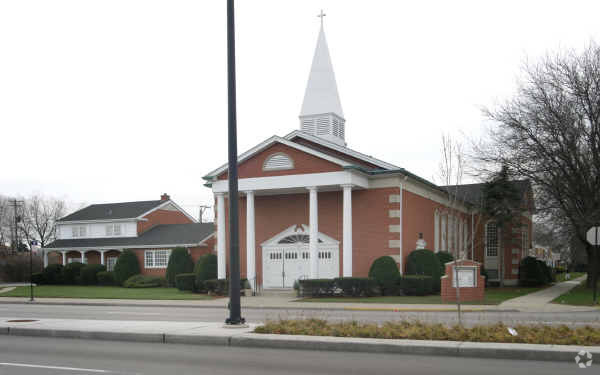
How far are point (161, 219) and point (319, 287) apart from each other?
2929cm

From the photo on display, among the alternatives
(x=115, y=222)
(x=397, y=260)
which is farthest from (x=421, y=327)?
(x=115, y=222)

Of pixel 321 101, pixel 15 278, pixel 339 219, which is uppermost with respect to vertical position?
pixel 321 101

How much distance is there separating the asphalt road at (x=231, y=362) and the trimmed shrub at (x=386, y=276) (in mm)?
18985

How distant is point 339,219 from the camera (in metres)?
33.4

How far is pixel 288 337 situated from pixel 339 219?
21203 millimetres

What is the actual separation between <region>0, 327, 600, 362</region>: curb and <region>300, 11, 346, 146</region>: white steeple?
82.7ft

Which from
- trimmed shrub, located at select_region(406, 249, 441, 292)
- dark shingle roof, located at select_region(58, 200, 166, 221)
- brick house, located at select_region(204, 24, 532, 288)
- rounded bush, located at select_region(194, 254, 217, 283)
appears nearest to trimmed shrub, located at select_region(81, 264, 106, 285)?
dark shingle roof, located at select_region(58, 200, 166, 221)

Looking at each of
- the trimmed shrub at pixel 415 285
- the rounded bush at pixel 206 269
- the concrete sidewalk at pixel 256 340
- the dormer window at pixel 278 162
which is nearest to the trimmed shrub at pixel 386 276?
the trimmed shrub at pixel 415 285

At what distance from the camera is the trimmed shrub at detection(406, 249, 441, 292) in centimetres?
3170

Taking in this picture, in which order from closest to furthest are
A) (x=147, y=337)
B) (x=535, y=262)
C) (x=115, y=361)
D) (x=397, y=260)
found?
(x=115, y=361)
(x=147, y=337)
(x=397, y=260)
(x=535, y=262)

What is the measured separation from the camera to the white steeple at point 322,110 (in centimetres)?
3762

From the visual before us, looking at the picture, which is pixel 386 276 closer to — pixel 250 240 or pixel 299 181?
pixel 299 181

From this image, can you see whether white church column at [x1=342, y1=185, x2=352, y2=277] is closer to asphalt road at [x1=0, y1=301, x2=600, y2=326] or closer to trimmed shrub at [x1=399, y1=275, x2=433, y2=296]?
trimmed shrub at [x1=399, y1=275, x2=433, y2=296]

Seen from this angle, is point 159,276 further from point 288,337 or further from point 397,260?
point 288,337
